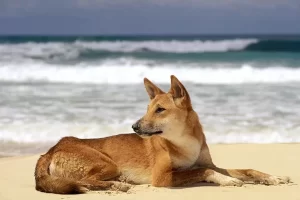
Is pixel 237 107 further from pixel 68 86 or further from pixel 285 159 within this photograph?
pixel 68 86

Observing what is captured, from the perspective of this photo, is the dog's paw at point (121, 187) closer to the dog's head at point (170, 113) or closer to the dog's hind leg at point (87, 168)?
the dog's hind leg at point (87, 168)

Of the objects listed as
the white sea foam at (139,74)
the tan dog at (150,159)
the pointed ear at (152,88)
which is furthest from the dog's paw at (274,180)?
the white sea foam at (139,74)

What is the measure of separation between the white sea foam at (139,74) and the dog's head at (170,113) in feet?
45.3

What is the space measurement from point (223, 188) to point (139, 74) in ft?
56.1

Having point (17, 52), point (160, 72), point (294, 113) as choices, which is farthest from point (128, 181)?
point (17, 52)

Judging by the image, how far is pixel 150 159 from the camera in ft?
21.0

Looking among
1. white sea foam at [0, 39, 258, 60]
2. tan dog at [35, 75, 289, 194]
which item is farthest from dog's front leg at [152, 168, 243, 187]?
white sea foam at [0, 39, 258, 60]

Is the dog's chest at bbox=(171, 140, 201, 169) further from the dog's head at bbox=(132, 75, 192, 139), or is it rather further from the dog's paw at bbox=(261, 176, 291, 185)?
the dog's paw at bbox=(261, 176, 291, 185)

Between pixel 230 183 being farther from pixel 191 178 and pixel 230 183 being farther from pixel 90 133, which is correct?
pixel 90 133

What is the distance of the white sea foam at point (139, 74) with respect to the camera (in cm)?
2100

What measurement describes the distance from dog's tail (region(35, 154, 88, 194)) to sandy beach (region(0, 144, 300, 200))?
7cm

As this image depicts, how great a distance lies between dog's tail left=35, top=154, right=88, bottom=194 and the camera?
5.88 m

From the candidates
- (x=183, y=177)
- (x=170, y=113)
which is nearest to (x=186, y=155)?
(x=183, y=177)

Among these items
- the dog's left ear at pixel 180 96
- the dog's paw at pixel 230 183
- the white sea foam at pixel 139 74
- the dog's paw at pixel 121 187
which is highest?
the dog's left ear at pixel 180 96
